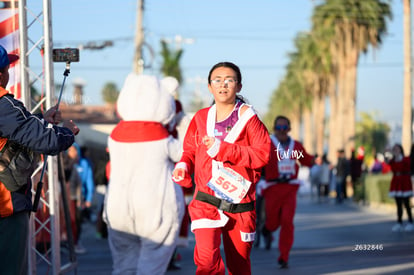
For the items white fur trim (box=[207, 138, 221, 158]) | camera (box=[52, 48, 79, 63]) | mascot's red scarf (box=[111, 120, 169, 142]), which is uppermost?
camera (box=[52, 48, 79, 63])

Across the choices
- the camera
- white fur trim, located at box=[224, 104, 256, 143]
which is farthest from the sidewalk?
white fur trim, located at box=[224, 104, 256, 143]

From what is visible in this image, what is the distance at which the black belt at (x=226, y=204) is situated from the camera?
5738 mm

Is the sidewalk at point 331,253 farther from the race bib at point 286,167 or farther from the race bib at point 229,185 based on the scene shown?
the race bib at point 229,185

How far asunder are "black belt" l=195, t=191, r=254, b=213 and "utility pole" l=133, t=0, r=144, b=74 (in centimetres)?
2267

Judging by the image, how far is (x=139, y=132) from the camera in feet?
24.9

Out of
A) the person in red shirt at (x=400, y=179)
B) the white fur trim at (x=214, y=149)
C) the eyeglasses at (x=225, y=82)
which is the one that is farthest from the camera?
the person in red shirt at (x=400, y=179)

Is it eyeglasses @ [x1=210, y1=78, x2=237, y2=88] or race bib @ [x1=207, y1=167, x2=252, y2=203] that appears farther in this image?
eyeglasses @ [x1=210, y1=78, x2=237, y2=88]

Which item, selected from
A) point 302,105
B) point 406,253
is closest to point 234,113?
point 406,253

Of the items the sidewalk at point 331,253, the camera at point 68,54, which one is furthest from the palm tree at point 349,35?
the camera at point 68,54

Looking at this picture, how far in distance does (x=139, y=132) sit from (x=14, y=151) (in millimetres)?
2433

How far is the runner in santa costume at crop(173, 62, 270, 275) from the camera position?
570 cm

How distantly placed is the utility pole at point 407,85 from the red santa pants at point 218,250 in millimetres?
21808

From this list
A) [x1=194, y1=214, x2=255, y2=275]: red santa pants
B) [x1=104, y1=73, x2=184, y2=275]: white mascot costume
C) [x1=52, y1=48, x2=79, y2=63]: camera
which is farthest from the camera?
[x1=104, y1=73, x2=184, y2=275]: white mascot costume

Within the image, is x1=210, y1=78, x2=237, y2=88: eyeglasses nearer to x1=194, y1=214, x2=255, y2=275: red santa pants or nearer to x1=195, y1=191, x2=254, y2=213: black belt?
x1=195, y1=191, x2=254, y2=213: black belt
